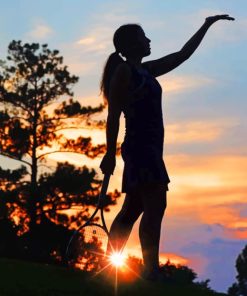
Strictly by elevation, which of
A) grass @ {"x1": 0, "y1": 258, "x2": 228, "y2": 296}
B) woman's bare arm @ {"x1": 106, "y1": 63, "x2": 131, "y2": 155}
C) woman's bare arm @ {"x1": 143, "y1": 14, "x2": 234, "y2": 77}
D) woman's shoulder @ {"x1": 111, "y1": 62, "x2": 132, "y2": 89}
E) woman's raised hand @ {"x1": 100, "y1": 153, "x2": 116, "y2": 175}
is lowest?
grass @ {"x1": 0, "y1": 258, "x2": 228, "y2": 296}

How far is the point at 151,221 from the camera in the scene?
26.0 ft

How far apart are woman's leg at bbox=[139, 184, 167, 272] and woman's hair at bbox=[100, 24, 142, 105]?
1.12 m

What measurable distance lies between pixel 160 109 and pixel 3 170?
32934 millimetres

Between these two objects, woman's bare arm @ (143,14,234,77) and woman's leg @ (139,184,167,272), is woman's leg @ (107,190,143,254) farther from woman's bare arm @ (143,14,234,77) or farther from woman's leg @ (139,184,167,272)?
woman's bare arm @ (143,14,234,77)

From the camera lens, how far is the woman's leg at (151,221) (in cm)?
789

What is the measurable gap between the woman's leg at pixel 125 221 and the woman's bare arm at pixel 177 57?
145 centimetres

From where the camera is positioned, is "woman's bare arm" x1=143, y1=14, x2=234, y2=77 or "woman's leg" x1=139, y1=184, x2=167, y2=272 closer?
"woman's leg" x1=139, y1=184, x2=167, y2=272

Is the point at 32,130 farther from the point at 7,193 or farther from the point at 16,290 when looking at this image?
the point at 16,290

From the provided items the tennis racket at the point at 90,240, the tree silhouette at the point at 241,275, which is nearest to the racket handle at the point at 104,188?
the tennis racket at the point at 90,240

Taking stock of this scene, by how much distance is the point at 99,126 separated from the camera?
41.6 m

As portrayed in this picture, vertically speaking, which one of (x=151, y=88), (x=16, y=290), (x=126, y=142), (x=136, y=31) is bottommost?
(x=16, y=290)

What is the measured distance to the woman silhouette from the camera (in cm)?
791

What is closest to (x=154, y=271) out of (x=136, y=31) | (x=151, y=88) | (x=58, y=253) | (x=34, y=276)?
(x=34, y=276)

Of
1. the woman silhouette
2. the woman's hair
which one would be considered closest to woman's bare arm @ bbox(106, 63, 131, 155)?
the woman silhouette
